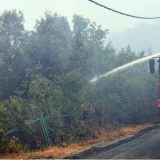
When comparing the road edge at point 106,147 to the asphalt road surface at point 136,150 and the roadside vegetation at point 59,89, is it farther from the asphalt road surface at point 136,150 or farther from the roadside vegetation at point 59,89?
the roadside vegetation at point 59,89

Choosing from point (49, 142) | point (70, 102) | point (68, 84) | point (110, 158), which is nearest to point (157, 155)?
point (110, 158)

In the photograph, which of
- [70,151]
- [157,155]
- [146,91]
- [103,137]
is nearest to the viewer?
[157,155]

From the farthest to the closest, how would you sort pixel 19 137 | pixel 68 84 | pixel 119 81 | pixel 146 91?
pixel 146 91 < pixel 119 81 < pixel 68 84 < pixel 19 137

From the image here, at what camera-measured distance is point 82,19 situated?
60.2 meters

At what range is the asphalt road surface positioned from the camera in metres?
11.3

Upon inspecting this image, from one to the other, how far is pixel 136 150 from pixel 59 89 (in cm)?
537

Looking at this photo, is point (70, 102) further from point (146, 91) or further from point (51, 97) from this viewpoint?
point (146, 91)

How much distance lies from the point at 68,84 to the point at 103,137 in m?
3.03

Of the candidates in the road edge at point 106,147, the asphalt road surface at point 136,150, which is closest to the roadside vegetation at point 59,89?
the road edge at point 106,147

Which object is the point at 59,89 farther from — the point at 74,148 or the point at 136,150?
the point at 136,150

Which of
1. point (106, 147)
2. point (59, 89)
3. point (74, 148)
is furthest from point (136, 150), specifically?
point (59, 89)

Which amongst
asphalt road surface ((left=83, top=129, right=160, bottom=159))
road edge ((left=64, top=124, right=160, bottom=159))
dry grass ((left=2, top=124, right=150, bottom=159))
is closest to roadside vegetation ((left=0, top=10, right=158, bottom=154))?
dry grass ((left=2, top=124, right=150, bottom=159))

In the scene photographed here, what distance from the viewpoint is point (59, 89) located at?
1661 centimetres

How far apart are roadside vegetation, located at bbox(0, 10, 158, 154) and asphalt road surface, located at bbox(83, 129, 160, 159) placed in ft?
8.02
